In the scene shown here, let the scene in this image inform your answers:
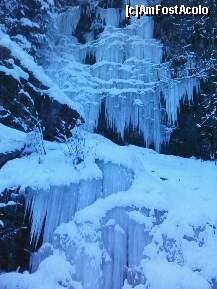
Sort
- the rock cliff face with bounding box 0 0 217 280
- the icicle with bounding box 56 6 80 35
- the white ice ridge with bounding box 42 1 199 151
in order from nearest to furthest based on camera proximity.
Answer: the rock cliff face with bounding box 0 0 217 280, the white ice ridge with bounding box 42 1 199 151, the icicle with bounding box 56 6 80 35

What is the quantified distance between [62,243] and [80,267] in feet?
1.42

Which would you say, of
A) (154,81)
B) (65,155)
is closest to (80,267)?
(65,155)

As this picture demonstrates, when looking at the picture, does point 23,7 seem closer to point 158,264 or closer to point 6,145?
point 6,145

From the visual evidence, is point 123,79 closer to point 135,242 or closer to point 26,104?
point 26,104

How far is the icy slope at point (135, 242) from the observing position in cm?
547

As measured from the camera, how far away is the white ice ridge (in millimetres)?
11148

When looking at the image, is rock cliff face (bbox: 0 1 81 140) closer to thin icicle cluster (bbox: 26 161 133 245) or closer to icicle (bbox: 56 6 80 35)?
thin icicle cluster (bbox: 26 161 133 245)

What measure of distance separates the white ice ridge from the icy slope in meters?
4.18

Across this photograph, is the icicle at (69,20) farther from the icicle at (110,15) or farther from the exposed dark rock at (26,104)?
the exposed dark rock at (26,104)

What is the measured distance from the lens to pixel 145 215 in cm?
624

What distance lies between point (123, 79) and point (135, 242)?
6334 mm

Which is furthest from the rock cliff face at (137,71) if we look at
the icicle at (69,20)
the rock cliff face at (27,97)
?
the rock cliff face at (27,97)

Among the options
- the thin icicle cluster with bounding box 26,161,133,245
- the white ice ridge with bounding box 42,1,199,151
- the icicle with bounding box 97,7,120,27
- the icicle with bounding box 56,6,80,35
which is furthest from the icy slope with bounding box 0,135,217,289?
the icicle with bounding box 56,6,80,35

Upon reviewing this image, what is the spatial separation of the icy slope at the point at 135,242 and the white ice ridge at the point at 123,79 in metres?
4.18
